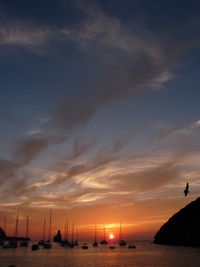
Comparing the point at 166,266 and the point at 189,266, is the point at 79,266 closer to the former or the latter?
the point at 166,266

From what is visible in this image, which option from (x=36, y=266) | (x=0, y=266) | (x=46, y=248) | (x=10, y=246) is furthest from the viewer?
(x=46, y=248)

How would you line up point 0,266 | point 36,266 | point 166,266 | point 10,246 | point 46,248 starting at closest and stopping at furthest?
1. point 0,266
2. point 36,266
3. point 166,266
4. point 10,246
5. point 46,248

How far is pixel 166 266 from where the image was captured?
99.2 meters

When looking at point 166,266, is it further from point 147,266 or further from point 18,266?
point 18,266

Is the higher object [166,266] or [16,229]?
[16,229]

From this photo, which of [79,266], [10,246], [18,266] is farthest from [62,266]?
[10,246]

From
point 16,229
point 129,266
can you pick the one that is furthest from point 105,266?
point 16,229

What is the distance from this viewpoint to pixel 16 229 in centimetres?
18738

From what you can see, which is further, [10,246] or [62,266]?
[10,246]

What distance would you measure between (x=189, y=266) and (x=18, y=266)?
49.9m

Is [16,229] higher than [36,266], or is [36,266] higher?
[16,229]

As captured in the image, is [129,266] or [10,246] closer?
[129,266]

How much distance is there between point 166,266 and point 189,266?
7053 mm

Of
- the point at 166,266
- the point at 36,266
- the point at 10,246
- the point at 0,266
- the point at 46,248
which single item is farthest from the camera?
the point at 46,248
